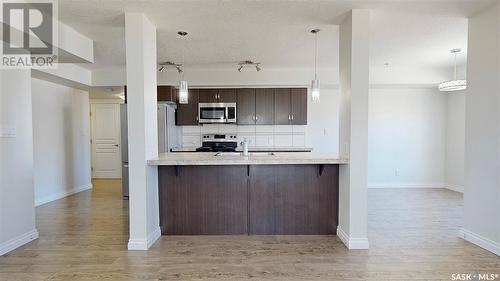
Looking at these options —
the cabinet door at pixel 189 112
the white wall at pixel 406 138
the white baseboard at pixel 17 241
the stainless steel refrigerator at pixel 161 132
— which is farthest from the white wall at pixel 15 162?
the white wall at pixel 406 138

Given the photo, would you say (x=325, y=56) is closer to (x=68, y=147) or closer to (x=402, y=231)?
(x=402, y=231)

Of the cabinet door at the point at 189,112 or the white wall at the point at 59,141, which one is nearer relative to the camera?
the white wall at the point at 59,141

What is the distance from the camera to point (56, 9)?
2709mm

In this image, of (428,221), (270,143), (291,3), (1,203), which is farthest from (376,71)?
(1,203)

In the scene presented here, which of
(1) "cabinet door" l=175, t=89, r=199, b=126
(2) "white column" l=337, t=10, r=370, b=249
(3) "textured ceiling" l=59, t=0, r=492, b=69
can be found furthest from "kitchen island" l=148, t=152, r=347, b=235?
(1) "cabinet door" l=175, t=89, r=199, b=126

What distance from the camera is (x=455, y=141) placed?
18.4ft

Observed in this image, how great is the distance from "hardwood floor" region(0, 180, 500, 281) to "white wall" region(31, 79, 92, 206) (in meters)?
1.49

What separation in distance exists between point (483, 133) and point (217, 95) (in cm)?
418

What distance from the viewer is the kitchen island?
10.7 ft

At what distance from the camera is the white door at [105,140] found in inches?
288

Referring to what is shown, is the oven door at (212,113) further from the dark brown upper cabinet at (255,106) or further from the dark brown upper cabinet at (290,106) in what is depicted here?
the dark brown upper cabinet at (290,106)

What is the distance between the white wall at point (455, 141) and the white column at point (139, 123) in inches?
228

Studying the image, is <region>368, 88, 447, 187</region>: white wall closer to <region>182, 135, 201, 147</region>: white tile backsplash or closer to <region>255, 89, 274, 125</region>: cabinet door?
<region>255, 89, 274, 125</region>: cabinet door

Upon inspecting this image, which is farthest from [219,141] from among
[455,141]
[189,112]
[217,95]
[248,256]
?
[455,141]
